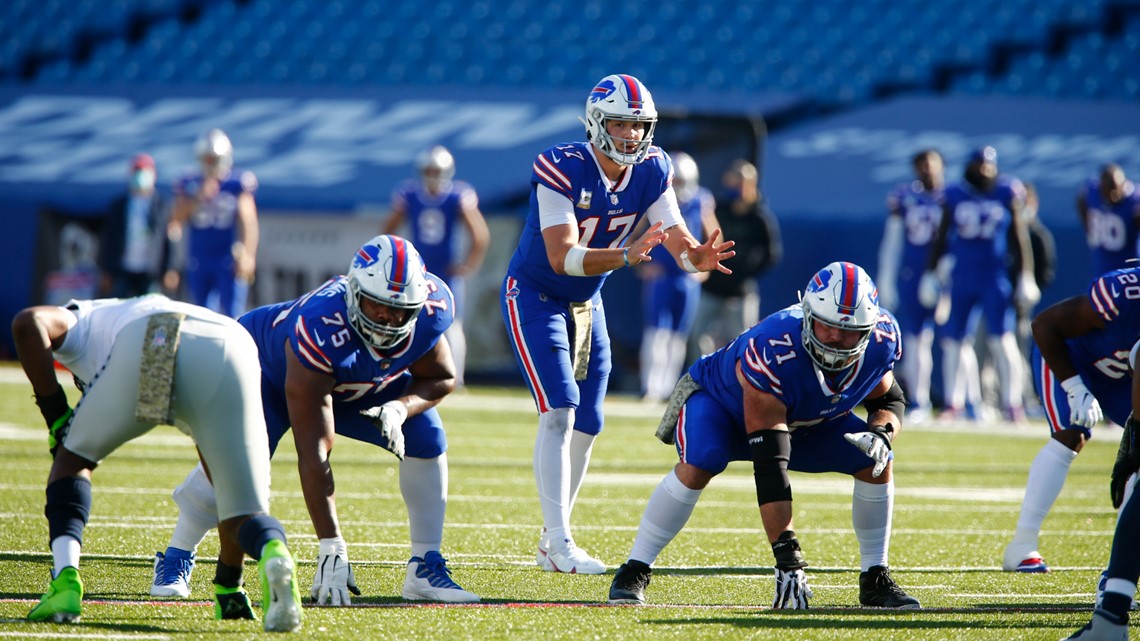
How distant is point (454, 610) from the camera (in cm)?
410

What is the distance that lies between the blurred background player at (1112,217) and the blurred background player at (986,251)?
0.49m

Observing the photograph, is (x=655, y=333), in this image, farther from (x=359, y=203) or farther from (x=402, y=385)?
(x=402, y=385)

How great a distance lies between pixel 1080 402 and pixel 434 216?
7069 mm

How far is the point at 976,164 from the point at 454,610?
24.0 feet

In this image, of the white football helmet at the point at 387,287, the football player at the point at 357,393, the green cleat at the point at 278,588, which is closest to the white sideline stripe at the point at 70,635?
the green cleat at the point at 278,588

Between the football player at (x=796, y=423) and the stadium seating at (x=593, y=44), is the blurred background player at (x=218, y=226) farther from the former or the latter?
the football player at (x=796, y=423)

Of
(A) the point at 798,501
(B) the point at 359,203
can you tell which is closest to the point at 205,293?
(B) the point at 359,203

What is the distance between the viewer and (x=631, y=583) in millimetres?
4336

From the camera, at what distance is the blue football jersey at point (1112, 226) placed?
10.1 metres

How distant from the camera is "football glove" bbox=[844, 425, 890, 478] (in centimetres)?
434

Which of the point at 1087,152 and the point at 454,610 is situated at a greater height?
the point at 1087,152

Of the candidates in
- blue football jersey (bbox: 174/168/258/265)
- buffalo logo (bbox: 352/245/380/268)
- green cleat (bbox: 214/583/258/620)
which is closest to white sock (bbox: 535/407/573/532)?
buffalo logo (bbox: 352/245/380/268)

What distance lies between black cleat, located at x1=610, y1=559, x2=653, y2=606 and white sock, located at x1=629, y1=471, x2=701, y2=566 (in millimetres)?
35

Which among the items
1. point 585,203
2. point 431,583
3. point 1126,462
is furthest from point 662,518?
point 1126,462
